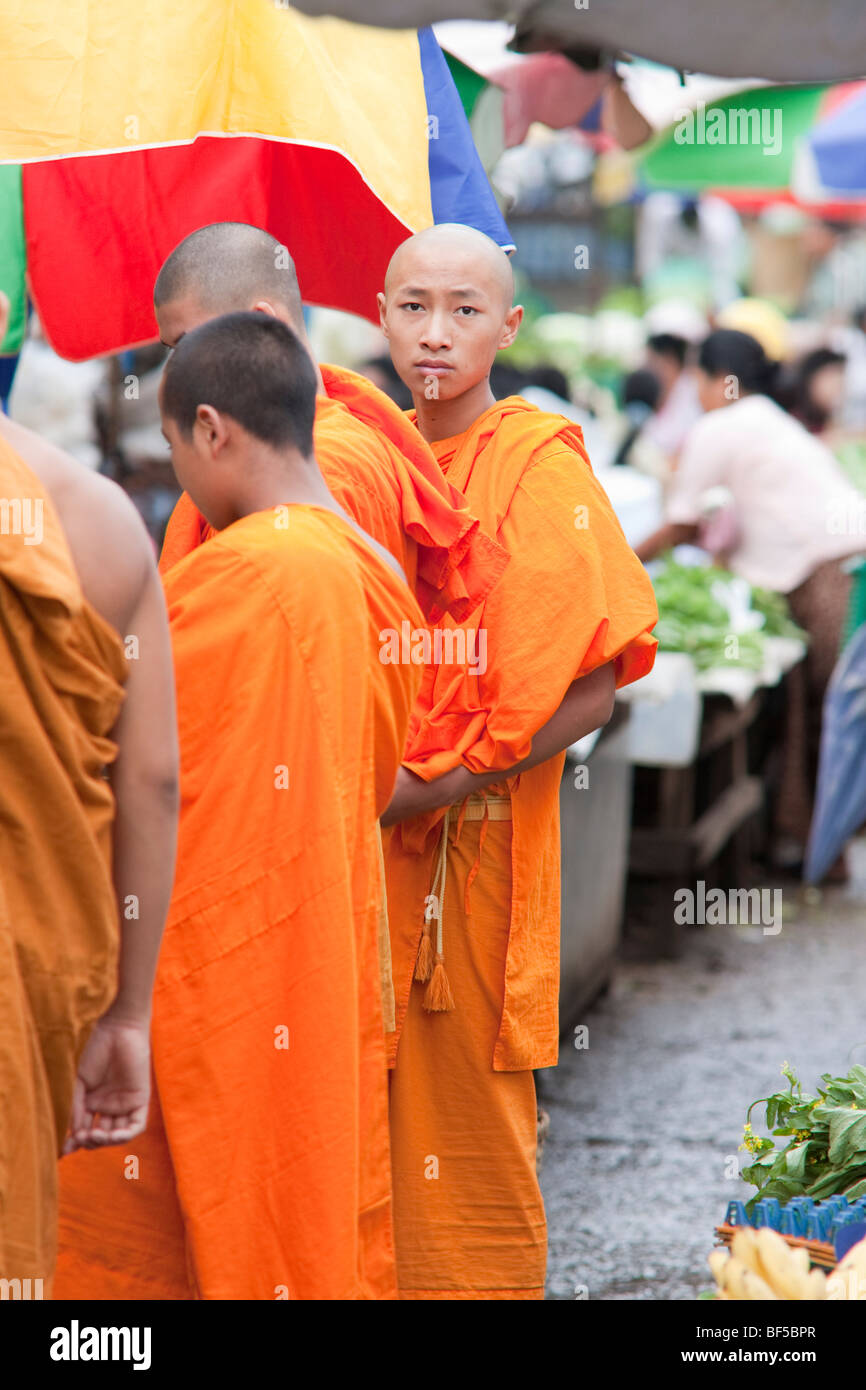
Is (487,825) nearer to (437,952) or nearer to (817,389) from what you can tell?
(437,952)

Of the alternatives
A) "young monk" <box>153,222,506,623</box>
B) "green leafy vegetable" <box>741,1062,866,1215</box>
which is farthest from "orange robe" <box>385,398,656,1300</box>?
"green leafy vegetable" <box>741,1062,866,1215</box>

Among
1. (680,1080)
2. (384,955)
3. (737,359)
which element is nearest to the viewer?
(384,955)

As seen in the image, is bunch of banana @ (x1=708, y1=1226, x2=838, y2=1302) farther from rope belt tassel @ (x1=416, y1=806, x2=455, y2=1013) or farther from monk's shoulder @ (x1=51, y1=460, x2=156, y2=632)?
monk's shoulder @ (x1=51, y1=460, x2=156, y2=632)

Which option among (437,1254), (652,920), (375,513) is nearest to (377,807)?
(375,513)

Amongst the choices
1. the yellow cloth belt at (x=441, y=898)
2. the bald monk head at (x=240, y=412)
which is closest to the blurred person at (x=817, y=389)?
the yellow cloth belt at (x=441, y=898)

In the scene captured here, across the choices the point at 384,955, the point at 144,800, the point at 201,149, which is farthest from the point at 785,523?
the point at 144,800

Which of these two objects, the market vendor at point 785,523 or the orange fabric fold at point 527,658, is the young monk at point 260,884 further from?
the market vendor at point 785,523

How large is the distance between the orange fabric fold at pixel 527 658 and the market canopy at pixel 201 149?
2.07 ft

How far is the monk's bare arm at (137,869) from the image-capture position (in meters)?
1.95

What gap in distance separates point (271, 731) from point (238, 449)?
1.31 feet

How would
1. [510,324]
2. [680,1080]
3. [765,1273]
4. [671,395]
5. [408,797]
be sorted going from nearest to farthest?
[765,1273]
[408,797]
[510,324]
[680,1080]
[671,395]

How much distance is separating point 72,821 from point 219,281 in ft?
3.77

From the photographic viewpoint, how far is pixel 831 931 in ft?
21.7

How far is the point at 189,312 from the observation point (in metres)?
2.63
